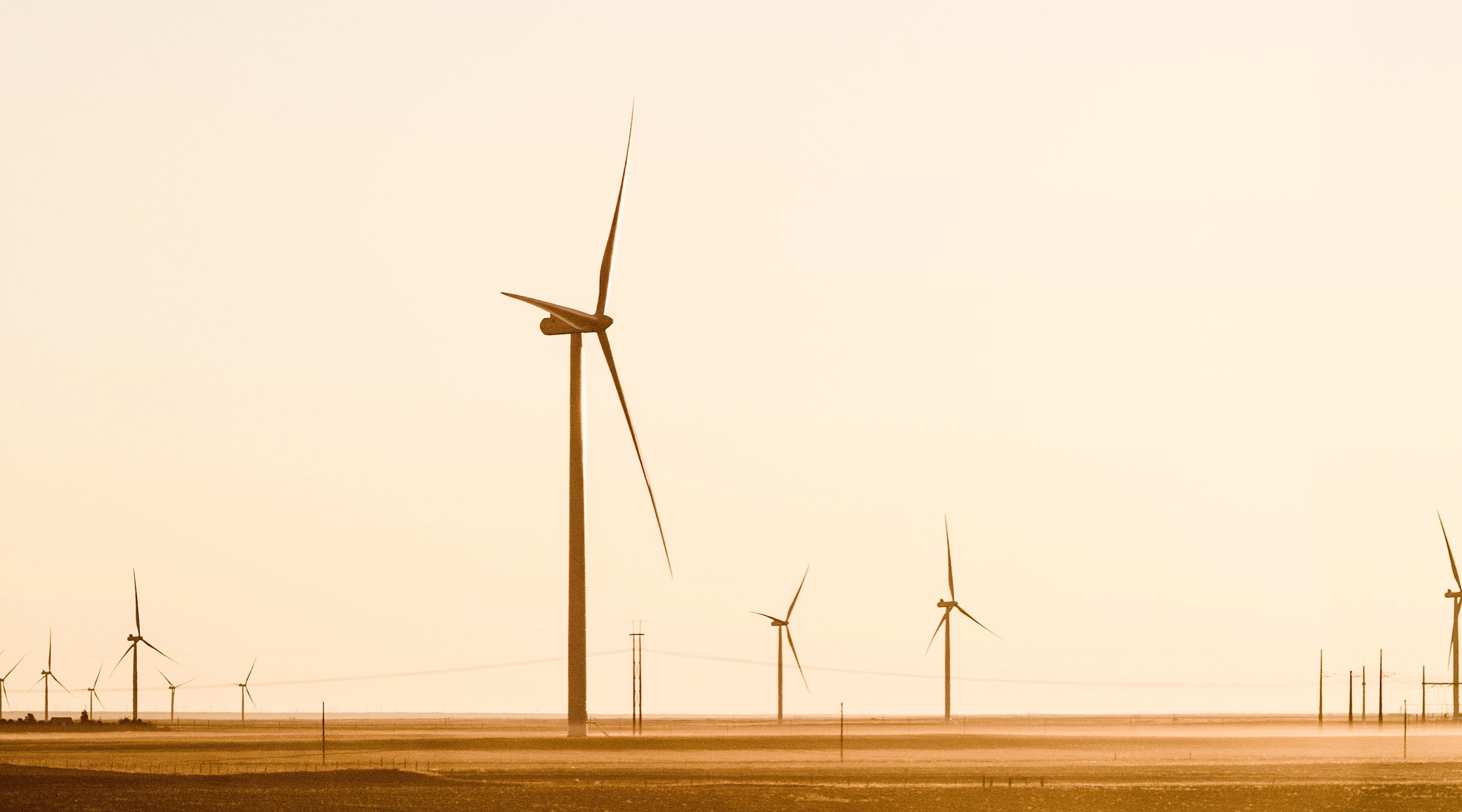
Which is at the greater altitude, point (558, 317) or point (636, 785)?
point (558, 317)

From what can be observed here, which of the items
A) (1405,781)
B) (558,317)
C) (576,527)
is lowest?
(1405,781)

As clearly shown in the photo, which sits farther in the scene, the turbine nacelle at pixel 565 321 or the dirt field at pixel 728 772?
the turbine nacelle at pixel 565 321

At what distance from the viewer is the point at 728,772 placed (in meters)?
79.9

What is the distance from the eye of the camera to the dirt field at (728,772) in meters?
59.5

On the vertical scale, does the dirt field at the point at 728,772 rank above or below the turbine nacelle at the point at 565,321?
below

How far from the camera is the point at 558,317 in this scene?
299 ft

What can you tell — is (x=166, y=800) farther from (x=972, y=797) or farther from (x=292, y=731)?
(x=292, y=731)

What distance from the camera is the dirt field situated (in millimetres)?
59500

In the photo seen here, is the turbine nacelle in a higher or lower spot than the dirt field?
higher

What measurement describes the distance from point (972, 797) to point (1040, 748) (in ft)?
169

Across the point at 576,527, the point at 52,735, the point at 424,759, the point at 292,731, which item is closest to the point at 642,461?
the point at 576,527

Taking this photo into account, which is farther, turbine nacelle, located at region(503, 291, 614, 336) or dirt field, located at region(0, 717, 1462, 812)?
turbine nacelle, located at region(503, 291, 614, 336)

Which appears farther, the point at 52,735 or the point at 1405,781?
the point at 52,735

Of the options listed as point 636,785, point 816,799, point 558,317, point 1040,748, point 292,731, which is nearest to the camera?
point 816,799
